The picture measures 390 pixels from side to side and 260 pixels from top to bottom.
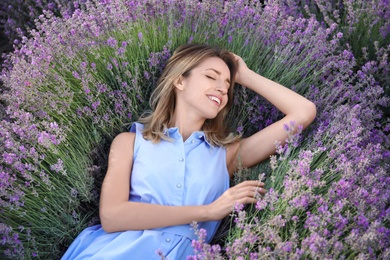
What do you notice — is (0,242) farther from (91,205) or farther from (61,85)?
(61,85)

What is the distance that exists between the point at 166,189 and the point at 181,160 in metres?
0.15

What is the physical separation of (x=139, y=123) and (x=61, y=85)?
1.48ft

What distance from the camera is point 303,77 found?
10.2 ft

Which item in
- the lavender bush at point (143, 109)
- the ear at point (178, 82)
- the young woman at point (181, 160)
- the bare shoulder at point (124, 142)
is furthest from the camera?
the ear at point (178, 82)

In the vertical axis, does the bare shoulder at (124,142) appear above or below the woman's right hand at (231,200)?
above

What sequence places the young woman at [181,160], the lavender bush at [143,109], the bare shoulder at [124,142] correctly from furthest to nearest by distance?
1. the bare shoulder at [124,142]
2. the young woman at [181,160]
3. the lavender bush at [143,109]

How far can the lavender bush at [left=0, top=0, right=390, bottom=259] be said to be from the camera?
85.1 inches

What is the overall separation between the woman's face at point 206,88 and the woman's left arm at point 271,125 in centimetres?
20

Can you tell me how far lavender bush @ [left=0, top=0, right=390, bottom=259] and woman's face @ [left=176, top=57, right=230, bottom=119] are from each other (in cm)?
28

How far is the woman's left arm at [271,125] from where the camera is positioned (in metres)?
2.54

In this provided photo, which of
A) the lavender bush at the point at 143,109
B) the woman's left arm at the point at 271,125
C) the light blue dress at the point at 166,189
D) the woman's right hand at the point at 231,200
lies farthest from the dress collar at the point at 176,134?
the woman's right hand at the point at 231,200

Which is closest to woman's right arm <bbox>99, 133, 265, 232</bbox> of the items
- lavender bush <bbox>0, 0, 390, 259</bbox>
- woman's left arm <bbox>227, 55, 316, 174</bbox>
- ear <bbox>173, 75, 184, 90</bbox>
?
lavender bush <bbox>0, 0, 390, 259</bbox>

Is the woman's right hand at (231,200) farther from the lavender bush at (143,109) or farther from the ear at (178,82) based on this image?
the ear at (178,82)

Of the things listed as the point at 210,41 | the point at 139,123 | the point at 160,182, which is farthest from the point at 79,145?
the point at 210,41
